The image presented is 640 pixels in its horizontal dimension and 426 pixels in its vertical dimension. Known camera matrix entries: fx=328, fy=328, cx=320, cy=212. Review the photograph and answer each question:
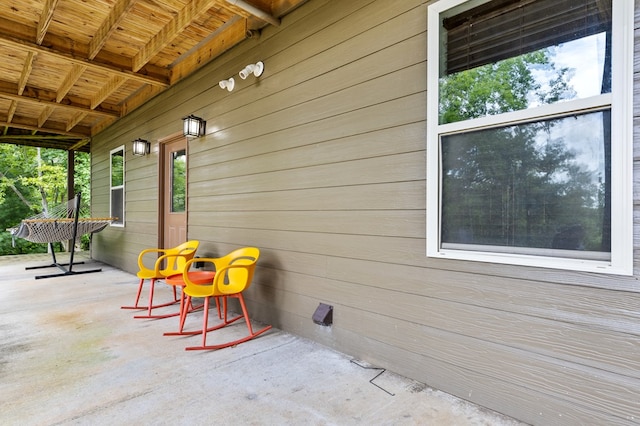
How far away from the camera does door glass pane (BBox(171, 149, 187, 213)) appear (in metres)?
4.50

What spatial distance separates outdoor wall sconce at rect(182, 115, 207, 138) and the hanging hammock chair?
105 inches

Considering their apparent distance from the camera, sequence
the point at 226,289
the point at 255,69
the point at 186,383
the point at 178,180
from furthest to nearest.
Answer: the point at 178,180 → the point at 255,69 → the point at 226,289 → the point at 186,383

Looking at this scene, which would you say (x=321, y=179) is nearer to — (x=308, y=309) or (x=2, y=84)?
(x=308, y=309)

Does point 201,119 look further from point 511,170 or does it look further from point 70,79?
point 511,170

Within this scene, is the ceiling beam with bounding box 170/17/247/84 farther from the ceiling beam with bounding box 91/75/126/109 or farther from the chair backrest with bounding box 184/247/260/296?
the chair backrest with bounding box 184/247/260/296

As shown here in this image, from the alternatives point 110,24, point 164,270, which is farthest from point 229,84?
point 164,270

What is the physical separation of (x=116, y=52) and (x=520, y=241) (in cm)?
485

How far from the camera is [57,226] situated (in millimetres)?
5395

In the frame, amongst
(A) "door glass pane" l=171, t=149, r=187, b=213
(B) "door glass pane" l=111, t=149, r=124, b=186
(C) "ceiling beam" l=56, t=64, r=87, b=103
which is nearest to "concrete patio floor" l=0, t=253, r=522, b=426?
(A) "door glass pane" l=171, t=149, r=187, b=213

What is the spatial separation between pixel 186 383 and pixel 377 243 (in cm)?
149

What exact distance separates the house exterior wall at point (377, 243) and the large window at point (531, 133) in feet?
0.31

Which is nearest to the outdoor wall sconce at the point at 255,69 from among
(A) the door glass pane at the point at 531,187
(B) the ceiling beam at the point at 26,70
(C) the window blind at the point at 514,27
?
(C) the window blind at the point at 514,27

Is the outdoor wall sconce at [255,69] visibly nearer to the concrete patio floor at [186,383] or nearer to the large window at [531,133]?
the large window at [531,133]

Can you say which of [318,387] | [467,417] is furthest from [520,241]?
[318,387]
